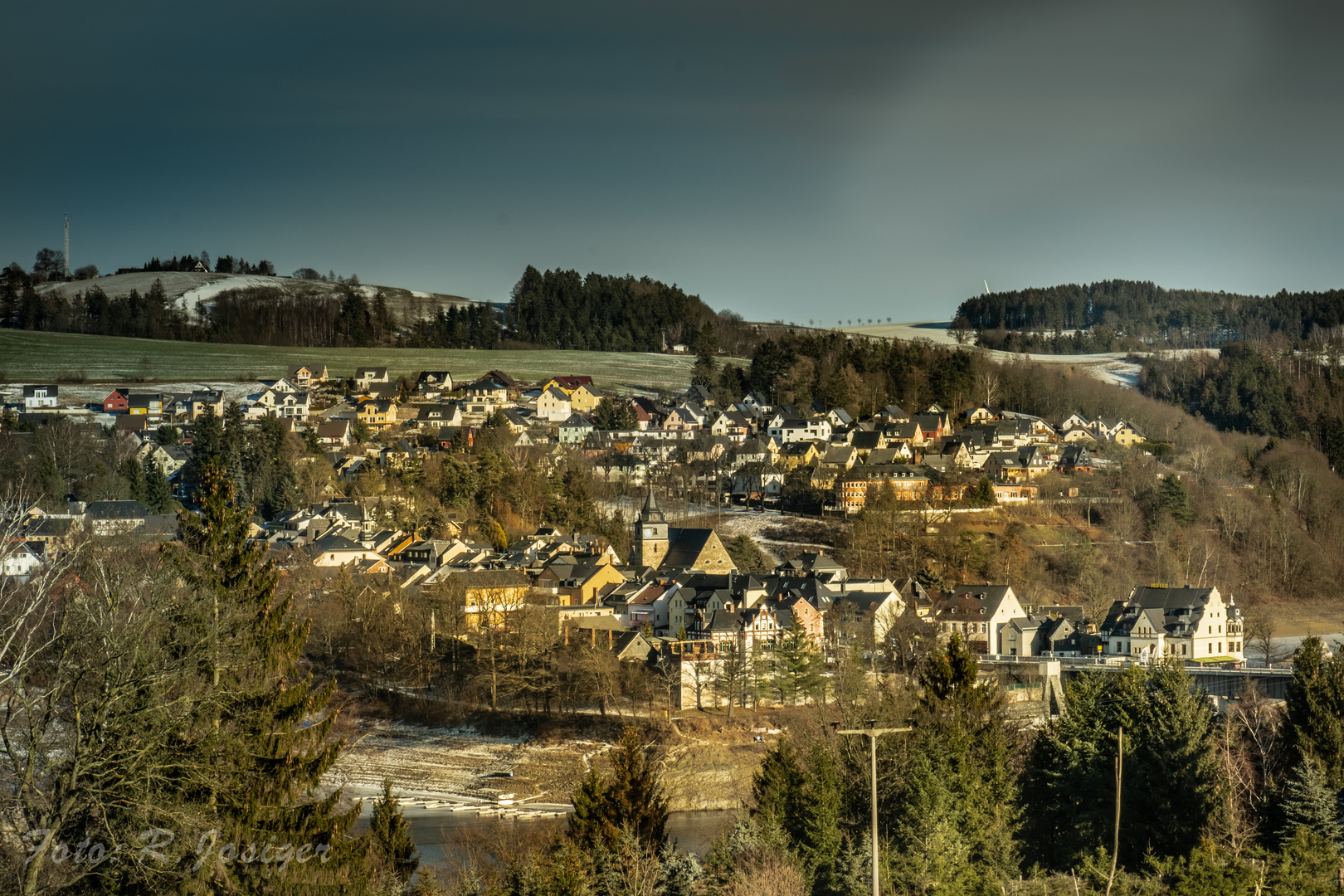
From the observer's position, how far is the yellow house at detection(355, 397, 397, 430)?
2699 inches

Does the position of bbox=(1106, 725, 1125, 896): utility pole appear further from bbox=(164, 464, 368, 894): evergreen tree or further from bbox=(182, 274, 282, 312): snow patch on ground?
bbox=(182, 274, 282, 312): snow patch on ground

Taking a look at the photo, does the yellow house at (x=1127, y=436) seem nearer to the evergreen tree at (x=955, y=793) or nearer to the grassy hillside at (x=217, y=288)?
the evergreen tree at (x=955, y=793)

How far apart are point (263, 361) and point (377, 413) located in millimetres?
20517

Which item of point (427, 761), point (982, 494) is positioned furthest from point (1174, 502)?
point (427, 761)

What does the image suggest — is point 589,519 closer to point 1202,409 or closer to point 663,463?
point 663,463

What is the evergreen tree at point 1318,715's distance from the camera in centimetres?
2086

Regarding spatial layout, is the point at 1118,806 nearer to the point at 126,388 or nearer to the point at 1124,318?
the point at 126,388

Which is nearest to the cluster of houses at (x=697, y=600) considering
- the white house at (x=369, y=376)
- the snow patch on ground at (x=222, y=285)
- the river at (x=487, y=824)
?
the river at (x=487, y=824)

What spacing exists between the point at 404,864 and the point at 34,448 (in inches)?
1813

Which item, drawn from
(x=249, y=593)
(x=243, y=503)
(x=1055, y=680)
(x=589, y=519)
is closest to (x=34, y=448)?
(x=243, y=503)

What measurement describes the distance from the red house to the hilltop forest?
74.9 metres

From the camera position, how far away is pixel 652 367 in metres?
92.6

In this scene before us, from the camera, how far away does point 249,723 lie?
15.1 meters

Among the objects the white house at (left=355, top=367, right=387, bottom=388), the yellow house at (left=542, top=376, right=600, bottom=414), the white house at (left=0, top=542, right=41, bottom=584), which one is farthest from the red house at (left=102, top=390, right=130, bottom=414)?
the white house at (left=0, top=542, right=41, bottom=584)
